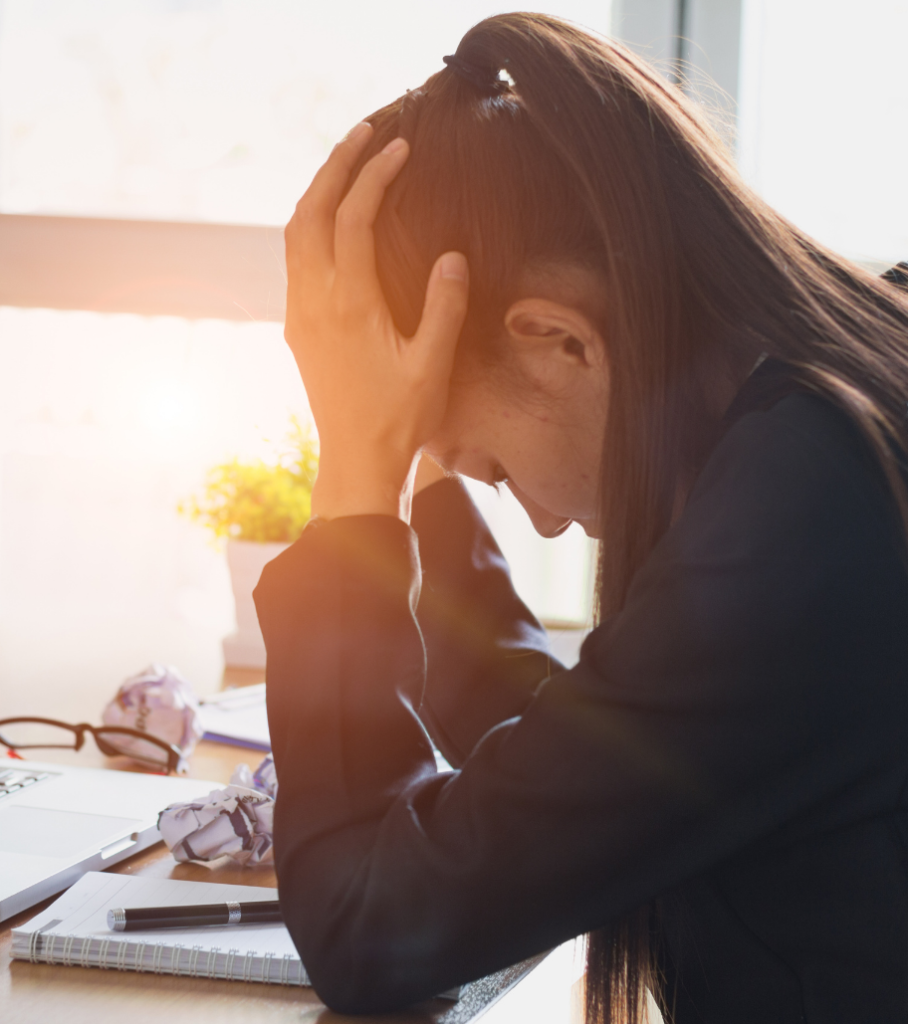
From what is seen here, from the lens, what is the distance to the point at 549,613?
1.82m

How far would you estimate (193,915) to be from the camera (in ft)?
2.01

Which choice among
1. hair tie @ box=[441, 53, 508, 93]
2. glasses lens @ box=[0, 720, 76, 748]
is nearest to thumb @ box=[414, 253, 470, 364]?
hair tie @ box=[441, 53, 508, 93]

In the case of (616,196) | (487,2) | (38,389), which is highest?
(487,2)

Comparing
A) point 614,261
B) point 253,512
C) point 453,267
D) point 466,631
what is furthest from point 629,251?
point 253,512

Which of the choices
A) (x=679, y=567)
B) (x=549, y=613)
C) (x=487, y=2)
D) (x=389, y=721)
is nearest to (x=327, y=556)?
(x=389, y=721)

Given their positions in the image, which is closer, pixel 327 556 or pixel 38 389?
pixel 327 556

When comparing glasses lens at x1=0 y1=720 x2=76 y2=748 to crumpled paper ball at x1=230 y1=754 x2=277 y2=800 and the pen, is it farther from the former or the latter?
the pen

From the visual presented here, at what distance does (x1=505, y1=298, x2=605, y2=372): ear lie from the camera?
2.02ft

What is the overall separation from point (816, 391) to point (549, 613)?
4.33ft

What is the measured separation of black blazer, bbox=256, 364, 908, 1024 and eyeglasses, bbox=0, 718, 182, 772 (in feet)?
1.55

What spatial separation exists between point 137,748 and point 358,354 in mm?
589

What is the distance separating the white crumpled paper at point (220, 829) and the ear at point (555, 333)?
405 mm

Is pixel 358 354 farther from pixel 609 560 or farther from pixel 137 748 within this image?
pixel 137 748

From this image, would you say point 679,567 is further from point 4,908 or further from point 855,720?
point 4,908
